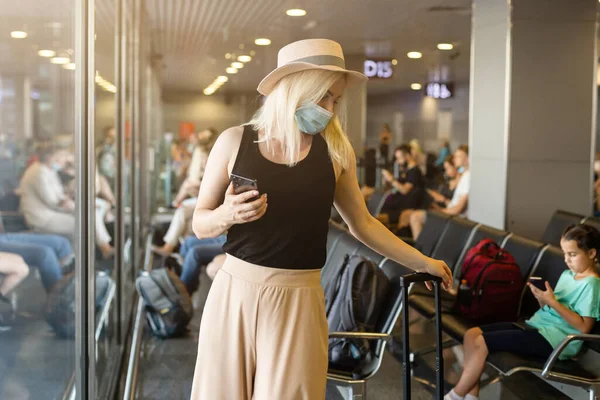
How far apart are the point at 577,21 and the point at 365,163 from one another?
2.80 meters

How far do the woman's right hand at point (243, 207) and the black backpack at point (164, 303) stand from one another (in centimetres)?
390

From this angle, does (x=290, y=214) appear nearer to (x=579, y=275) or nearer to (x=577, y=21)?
(x=579, y=275)

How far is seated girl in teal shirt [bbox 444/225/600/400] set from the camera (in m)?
3.74

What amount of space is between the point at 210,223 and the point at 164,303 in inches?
152

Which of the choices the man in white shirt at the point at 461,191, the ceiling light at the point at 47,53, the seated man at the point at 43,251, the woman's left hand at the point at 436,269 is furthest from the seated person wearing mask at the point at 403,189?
the ceiling light at the point at 47,53

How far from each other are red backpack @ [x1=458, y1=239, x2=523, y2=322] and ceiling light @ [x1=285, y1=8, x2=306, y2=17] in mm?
3363

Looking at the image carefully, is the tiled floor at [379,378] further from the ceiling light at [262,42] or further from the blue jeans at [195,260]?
the ceiling light at [262,42]

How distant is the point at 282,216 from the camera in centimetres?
215

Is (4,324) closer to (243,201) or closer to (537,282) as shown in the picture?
(243,201)

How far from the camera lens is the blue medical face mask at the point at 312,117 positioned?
7.13 feet

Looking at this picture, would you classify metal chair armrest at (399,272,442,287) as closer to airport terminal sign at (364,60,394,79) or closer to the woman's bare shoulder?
the woman's bare shoulder

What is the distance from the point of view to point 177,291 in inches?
233

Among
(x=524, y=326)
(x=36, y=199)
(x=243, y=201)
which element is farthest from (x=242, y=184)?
(x=524, y=326)

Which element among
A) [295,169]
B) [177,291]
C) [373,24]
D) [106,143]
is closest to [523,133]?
[373,24]
